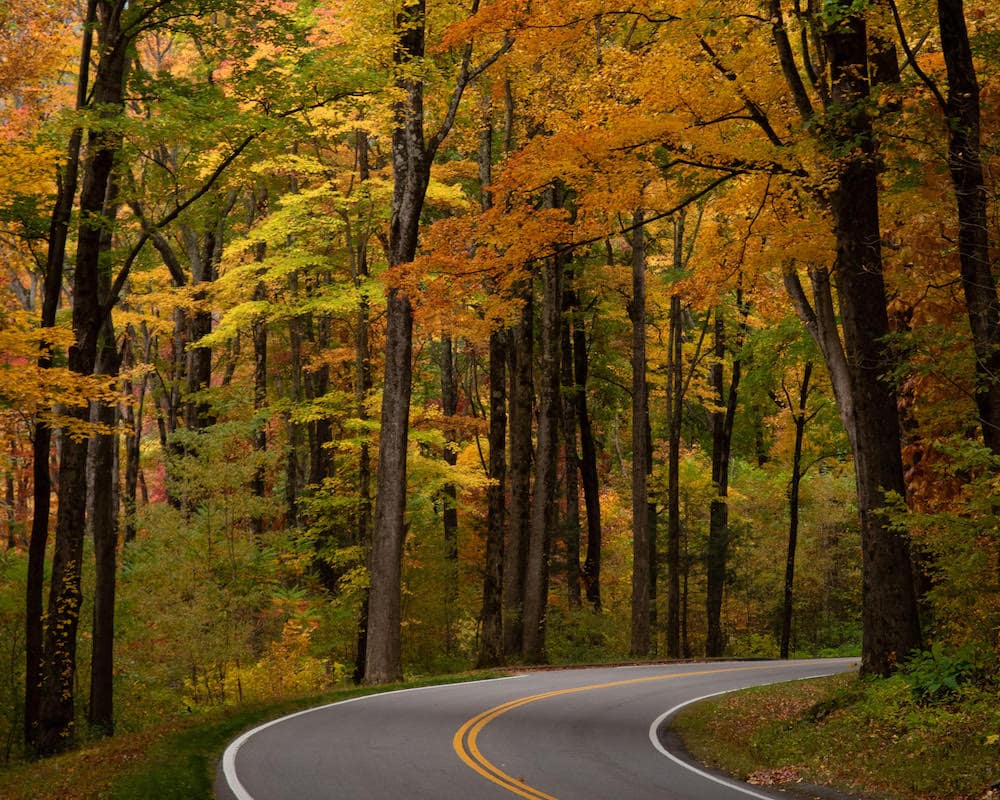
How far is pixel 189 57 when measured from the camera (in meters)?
31.5

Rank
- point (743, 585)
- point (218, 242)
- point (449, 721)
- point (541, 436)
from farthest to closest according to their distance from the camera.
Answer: point (743, 585), point (218, 242), point (541, 436), point (449, 721)

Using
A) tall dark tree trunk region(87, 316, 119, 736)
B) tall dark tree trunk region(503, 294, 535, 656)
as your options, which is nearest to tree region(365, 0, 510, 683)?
tall dark tree trunk region(503, 294, 535, 656)

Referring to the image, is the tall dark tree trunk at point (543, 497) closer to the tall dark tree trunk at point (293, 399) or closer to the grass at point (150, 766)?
the tall dark tree trunk at point (293, 399)

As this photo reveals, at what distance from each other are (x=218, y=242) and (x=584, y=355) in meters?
15.3

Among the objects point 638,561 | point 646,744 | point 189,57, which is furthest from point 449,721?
point 189,57

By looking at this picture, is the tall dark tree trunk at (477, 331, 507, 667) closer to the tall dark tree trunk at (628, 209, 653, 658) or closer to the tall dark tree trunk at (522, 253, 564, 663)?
the tall dark tree trunk at (522, 253, 564, 663)

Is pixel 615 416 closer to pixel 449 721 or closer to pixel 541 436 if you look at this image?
pixel 541 436

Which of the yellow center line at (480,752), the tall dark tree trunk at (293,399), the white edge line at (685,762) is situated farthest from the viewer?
the tall dark tree trunk at (293,399)

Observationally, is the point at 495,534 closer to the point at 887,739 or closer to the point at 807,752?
the point at 807,752

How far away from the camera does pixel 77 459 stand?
57.8 ft

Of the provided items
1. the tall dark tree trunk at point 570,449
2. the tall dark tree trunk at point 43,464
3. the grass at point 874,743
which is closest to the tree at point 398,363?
the tall dark tree trunk at point 43,464

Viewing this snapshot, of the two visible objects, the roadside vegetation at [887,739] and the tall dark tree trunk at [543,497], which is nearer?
the roadside vegetation at [887,739]

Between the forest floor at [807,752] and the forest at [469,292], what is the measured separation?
0.96m

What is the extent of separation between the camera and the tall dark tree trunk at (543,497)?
2364cm
